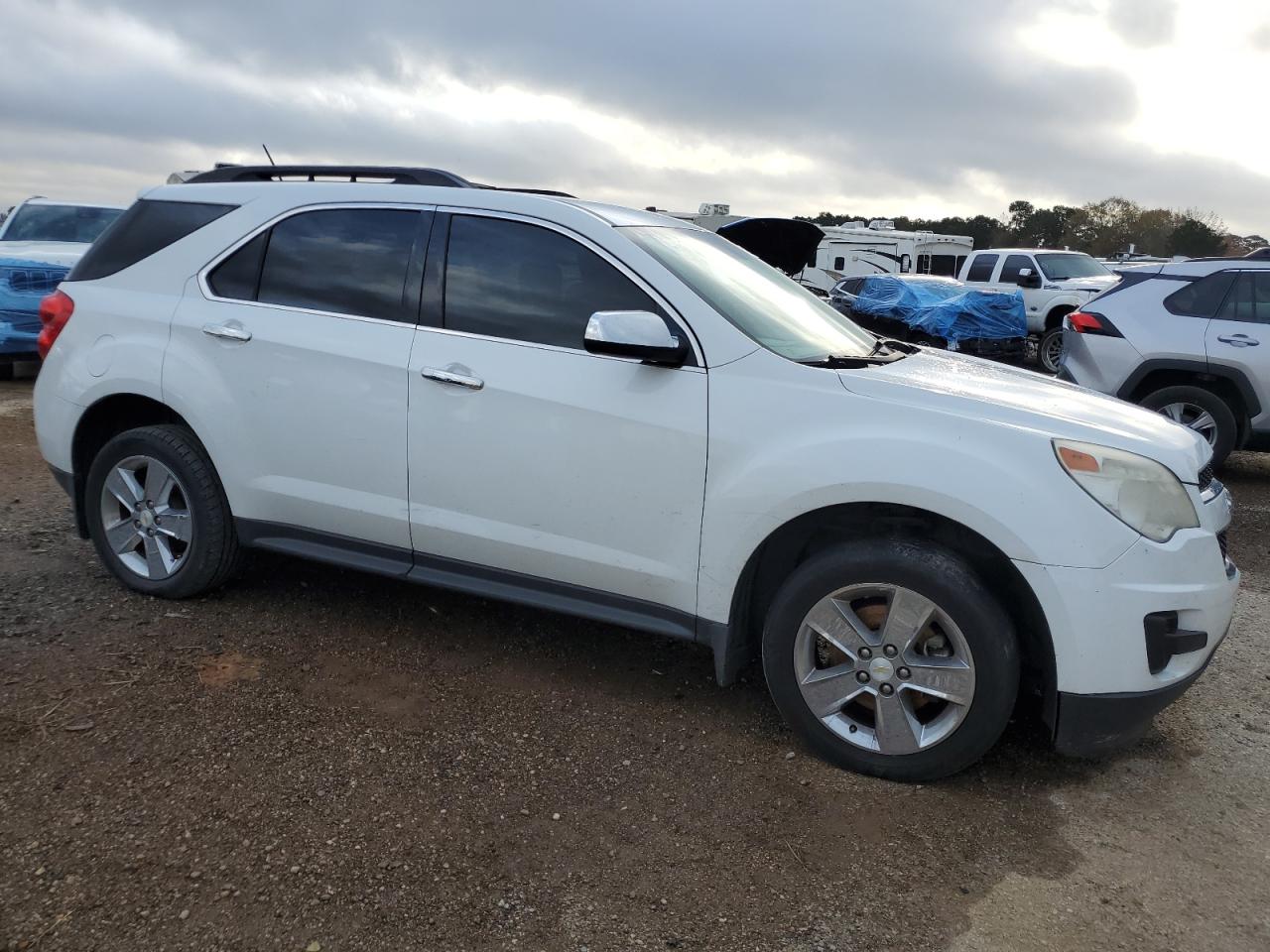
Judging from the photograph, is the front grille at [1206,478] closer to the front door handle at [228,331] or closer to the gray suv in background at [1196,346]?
the front door handle at [228,331]

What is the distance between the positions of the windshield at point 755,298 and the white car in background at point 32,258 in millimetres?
8047

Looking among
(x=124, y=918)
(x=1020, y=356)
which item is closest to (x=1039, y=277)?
(x=1020, y=356)

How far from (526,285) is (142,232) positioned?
1.93 m

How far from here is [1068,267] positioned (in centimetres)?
1586

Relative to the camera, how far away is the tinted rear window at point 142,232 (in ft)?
13.8

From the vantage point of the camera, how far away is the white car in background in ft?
32.7

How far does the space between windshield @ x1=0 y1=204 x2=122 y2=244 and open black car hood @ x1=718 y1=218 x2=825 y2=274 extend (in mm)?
8150

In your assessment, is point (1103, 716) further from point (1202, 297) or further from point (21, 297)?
point (21, 297)

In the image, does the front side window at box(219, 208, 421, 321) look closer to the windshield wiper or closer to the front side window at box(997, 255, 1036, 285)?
the windshield wiper

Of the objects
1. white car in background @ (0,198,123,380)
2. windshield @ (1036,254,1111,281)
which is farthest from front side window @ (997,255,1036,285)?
white car in background @ (0,198,123,380)

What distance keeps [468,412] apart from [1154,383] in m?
6.19

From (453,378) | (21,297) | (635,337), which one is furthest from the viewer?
(21,297)

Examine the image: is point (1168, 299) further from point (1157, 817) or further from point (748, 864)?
point (748, 864)

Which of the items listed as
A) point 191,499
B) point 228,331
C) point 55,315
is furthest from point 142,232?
point 191,499
